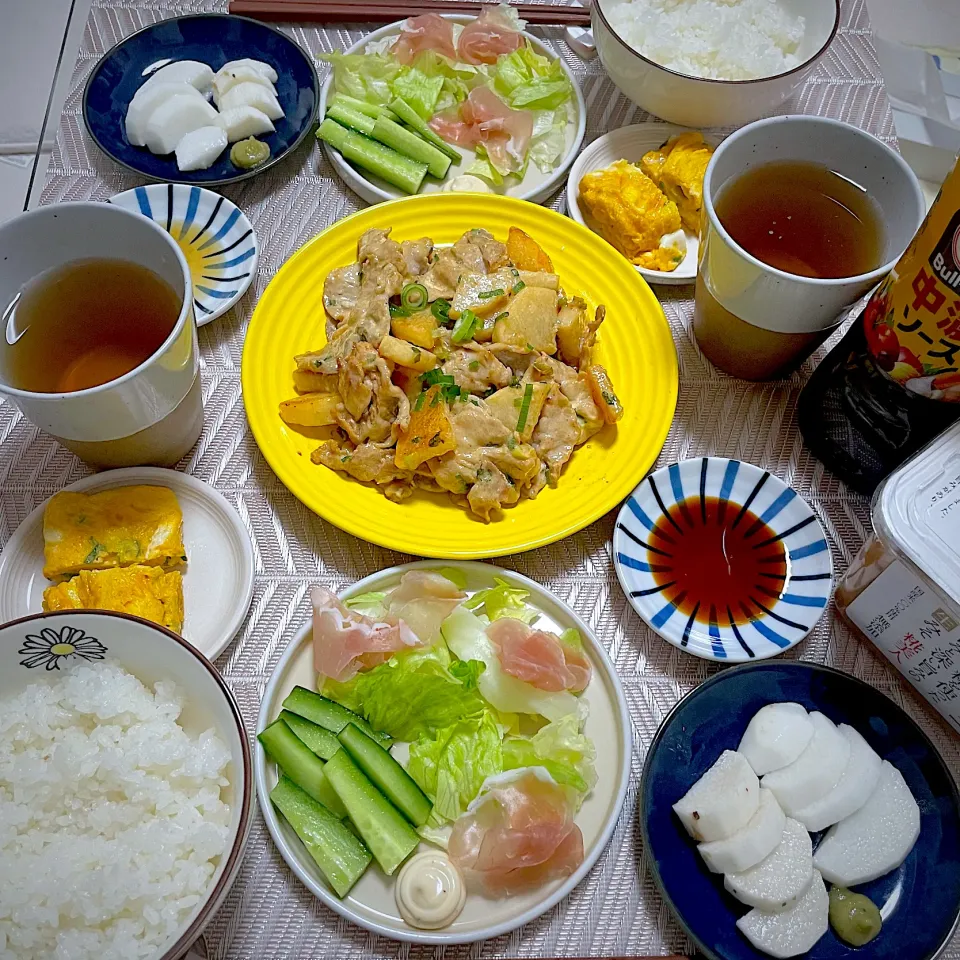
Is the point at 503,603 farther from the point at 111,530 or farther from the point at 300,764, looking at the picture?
the point at 111,530

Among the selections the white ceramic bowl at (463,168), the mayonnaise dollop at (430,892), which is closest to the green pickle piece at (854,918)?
the mayonnaise dollop at (430,892)

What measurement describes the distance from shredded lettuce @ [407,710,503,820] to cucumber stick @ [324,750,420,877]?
73 mm

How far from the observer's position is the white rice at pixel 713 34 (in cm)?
214

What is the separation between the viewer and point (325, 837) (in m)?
1.40

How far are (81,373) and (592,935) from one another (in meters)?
1.47

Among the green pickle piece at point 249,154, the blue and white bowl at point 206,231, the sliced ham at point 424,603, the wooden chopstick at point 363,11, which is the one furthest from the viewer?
the wooden chopstick at point 363,11

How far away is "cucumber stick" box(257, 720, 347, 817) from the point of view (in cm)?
142

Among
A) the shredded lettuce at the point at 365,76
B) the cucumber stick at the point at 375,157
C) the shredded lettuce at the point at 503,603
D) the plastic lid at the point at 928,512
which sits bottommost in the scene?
the shredded lettuce at the point at 503,603

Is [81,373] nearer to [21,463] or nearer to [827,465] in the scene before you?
[21,463]

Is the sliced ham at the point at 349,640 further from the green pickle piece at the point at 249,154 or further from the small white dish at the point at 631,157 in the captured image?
the green pickle piece at the point at 249,154

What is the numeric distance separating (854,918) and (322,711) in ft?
3.20

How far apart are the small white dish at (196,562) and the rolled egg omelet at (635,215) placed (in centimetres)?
115

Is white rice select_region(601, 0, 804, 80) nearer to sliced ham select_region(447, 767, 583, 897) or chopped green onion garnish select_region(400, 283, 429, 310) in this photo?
chopped green onion garnish select_region(400, 283, 429, 310)

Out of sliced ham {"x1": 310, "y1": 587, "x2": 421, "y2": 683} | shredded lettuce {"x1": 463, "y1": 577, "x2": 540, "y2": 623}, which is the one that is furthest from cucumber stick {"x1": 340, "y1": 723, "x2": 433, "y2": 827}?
shredded lettuce {"x1": 463, "y1": 577, "x2": 540, "y2": 623}
